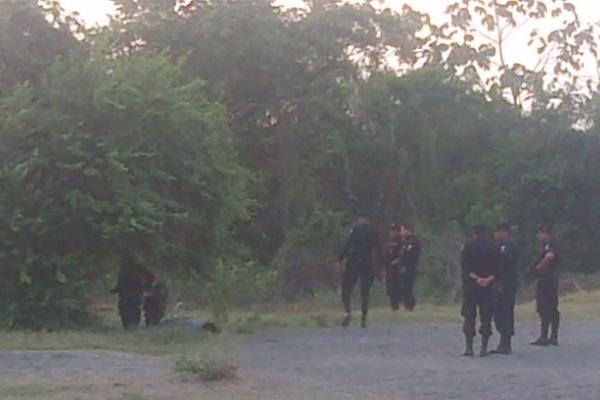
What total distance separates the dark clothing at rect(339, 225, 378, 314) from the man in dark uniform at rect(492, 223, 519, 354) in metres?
4.08

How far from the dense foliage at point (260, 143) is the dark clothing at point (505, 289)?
5.24 metres

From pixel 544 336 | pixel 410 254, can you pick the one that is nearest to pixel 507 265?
pixel 544 336

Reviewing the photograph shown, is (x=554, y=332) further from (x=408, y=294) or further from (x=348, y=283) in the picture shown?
(x=408, y=294)

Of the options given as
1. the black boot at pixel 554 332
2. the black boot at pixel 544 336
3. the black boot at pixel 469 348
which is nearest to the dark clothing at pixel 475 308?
the black boot at pixel 469 348

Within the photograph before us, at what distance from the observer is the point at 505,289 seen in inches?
734

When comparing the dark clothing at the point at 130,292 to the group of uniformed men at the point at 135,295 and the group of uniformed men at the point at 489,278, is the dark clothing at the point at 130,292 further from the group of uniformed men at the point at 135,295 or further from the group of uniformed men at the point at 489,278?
the group of uniformed men at the point at 489,278

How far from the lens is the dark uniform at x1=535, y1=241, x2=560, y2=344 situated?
19469 millimetres

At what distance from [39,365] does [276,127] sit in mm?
21212

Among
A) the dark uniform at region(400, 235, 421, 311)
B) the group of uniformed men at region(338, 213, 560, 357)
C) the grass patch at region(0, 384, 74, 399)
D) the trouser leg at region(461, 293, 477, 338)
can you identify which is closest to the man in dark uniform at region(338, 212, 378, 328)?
the group of uniformed men at region(338, 213, 560, 357)

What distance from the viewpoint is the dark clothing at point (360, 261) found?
22656mm

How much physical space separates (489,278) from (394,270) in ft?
27.4

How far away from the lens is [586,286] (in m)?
39.0

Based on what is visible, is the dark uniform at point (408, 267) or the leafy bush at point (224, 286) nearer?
the leafy bush at point (224, 286)

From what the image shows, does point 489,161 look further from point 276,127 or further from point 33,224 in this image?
point 33,224
